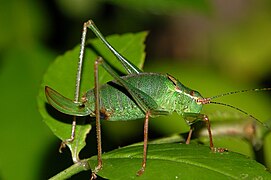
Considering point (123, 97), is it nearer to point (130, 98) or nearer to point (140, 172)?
point (130, 98)

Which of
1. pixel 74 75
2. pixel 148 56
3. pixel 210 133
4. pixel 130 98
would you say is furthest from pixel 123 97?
pixel 148 56

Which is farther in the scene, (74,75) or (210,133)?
(74,75)

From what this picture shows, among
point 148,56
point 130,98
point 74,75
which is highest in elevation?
point 148,56

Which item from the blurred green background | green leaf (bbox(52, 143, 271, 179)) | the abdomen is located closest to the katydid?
the abdomen

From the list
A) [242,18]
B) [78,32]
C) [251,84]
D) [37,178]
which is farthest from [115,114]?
[242,18]

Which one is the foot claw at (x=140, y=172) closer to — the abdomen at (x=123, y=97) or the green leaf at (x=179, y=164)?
the green leaf at (x=179, y=164)

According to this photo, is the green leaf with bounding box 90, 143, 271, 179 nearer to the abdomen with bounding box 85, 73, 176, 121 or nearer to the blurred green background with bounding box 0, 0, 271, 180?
the abdomen with bounding box 85, 73, 176, 121
